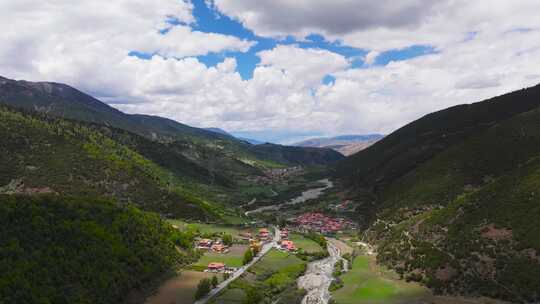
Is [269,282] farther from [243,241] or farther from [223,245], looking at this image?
[243,241]

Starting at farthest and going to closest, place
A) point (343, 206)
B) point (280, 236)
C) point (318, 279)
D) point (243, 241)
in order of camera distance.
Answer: point (343, 206) → point (280, 236) → point (243, 241) → point (318, 279)

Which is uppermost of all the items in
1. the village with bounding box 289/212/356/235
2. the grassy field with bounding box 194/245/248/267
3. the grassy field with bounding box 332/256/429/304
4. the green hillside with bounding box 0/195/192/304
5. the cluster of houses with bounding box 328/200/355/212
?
the green hillside with bounding box 0/195/192/304

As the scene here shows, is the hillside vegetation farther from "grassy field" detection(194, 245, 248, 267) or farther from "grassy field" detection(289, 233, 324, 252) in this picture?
"grassy field" detection(194, 245, 248, 267)

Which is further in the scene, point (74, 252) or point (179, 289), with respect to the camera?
point (179, 289)

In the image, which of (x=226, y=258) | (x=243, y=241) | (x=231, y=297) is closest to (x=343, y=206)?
(x=243, y=241)

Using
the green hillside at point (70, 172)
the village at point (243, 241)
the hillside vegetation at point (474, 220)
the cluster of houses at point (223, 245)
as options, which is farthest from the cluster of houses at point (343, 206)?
the green hillside at point (70, 172)

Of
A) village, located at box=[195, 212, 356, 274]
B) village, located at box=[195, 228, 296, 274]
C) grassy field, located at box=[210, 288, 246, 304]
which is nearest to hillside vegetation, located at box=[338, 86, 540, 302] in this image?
village, located at box=[195, 212, 356, 274]
